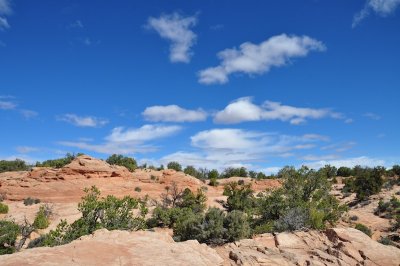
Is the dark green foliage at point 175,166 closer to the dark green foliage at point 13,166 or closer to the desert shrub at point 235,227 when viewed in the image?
the dark green foliage at point 13,166

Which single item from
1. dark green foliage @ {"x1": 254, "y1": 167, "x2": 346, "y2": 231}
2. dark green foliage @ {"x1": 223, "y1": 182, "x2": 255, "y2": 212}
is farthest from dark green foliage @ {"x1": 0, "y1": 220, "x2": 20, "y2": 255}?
dark green foliage @ {"x1": 223, "y1": 182, "x2": 255, "y2": 212}

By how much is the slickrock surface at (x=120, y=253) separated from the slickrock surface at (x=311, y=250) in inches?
63.8

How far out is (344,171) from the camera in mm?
79250

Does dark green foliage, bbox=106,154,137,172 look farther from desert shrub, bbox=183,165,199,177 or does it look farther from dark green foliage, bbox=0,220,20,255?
dark green foliage, bbox=0,220,20,255

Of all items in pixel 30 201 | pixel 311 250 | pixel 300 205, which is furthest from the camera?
pixel 30 201

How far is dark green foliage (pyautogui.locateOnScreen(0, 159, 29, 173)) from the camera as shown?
223 ft

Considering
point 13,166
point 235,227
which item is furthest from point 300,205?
point 13,166

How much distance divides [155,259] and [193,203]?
3175cm

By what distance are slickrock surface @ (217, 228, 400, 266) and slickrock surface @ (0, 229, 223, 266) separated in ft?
5.32

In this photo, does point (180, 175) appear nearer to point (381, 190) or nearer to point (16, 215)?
point (16, 215)

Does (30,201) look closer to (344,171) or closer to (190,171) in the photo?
(190,171)

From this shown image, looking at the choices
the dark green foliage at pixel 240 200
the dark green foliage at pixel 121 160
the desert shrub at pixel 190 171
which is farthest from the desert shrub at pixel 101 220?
the desert shrub at pixel 190 171

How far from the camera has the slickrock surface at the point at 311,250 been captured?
44.0 feet

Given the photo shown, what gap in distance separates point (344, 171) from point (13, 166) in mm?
67203
